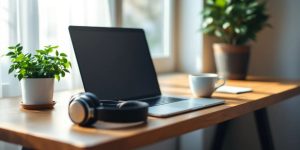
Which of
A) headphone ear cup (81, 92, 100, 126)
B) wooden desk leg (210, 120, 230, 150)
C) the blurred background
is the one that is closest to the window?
the blurred background

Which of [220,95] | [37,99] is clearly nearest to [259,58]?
[220,95]

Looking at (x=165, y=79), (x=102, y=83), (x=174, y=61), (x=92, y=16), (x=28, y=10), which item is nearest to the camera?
(x=102, y=83)

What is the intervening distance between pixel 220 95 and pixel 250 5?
0.74 meters

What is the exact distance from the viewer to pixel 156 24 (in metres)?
2.37

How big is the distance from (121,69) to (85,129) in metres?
0.48

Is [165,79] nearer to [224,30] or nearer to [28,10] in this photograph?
[224,30]

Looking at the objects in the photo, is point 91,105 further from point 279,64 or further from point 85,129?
point 279,64

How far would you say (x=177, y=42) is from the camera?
2471 millimetres

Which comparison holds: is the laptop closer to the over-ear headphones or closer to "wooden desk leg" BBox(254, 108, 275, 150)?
the over-ear headphones

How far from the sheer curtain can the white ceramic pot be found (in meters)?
0.25

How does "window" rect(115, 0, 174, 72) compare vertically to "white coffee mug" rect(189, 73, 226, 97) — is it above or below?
above

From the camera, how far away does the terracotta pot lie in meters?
2.16

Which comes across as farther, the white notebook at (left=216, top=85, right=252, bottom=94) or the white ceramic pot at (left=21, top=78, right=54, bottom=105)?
the white notebook at (left=216, top=85, right=252, bottom=94)

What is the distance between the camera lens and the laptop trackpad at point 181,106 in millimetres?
1188
